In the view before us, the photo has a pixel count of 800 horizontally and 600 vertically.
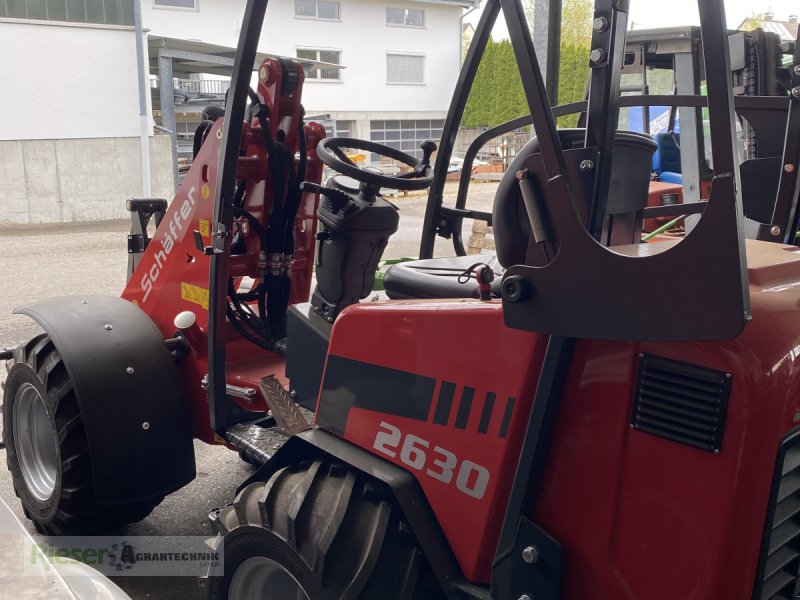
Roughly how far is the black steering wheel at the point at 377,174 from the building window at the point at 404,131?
1094 inches

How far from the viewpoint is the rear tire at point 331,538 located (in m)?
1.93

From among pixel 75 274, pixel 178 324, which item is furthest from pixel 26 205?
pixel 178 324

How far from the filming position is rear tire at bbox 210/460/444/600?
1.93 meters

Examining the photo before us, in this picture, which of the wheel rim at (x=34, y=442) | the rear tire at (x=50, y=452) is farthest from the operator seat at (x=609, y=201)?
the wheel rim at (x=34, y=442)

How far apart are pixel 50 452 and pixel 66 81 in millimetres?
16987

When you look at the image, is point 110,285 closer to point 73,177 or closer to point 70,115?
point 73,177

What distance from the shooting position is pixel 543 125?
161 centimetres

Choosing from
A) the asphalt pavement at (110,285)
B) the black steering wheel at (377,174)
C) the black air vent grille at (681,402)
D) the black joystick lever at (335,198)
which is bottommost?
the asphalt pavement at (110,285)

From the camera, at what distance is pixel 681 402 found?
154 cm

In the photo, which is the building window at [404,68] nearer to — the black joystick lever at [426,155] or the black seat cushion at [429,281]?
the black joystick lever at [426,155]

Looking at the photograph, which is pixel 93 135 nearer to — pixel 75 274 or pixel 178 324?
pixel 75 274

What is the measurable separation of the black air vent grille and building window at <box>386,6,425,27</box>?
30.6m

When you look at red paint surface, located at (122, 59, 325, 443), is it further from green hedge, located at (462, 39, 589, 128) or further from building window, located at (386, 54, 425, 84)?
building window, located at (386, 54, 425, 84)

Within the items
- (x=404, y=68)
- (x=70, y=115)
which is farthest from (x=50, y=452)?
(x=404, y=68)
